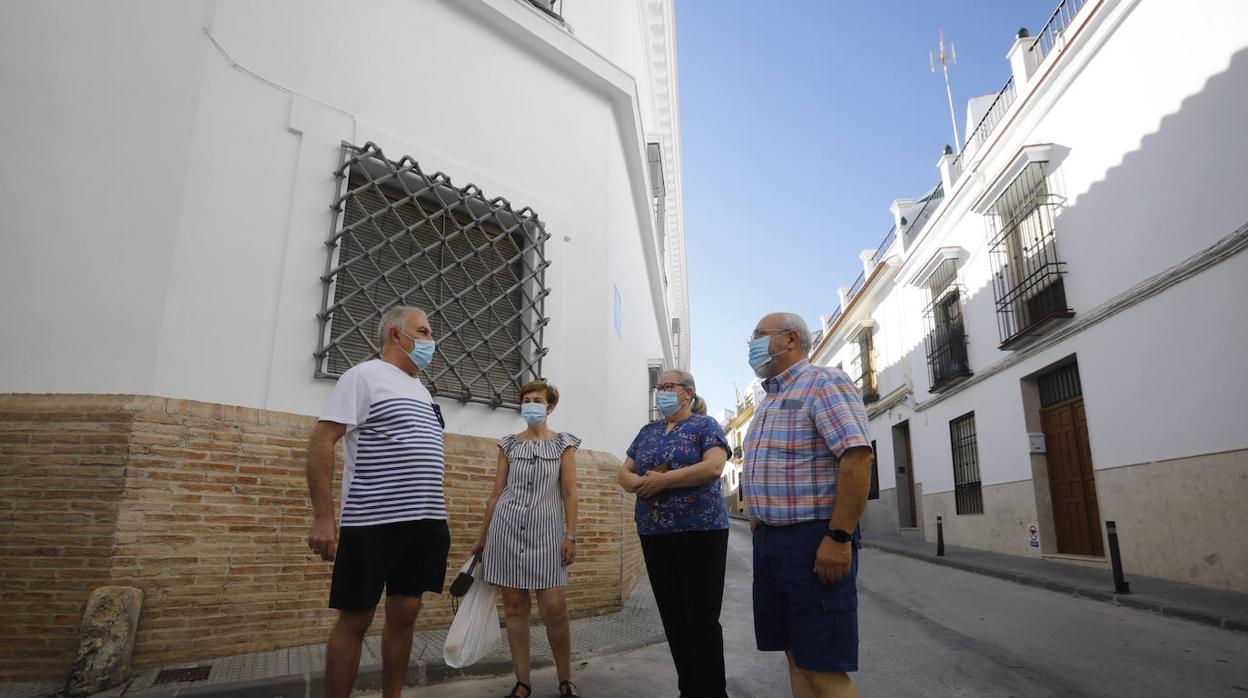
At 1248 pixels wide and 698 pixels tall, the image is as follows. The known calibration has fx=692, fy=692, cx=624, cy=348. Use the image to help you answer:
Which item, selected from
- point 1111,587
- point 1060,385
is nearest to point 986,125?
point 1060,385

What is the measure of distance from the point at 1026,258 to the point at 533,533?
10282mm

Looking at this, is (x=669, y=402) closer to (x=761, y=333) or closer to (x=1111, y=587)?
(x=761, y=333)

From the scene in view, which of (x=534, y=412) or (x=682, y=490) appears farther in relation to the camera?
(x=534, y=412)

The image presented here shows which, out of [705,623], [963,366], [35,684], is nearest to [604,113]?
[705,623]

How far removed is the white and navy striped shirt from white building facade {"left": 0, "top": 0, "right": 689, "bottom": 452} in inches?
72.7

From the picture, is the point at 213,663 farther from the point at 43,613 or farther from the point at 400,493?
the point at 400,493

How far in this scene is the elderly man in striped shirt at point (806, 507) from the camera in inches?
87.8

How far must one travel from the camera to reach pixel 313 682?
3.43 metres

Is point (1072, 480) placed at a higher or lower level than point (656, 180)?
lower

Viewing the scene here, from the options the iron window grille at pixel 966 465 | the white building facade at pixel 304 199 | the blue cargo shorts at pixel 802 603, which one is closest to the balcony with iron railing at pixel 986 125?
the iron window grille at pixel 966 465

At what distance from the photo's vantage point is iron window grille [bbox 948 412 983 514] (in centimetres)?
1291

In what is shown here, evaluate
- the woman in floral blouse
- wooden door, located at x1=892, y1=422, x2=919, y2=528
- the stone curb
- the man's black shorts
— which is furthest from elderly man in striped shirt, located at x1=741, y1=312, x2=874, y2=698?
wooden door, located at x1=892, y1=422, x2=919, y2=528

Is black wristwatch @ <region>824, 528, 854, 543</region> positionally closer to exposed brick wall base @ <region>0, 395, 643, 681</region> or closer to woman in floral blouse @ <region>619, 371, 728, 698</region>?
woman in floral blouse @ <region>619, 371, 728, 698</region>

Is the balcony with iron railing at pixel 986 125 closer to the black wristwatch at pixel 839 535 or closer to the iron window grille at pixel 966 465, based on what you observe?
the iron window grille at pixel 966 465
